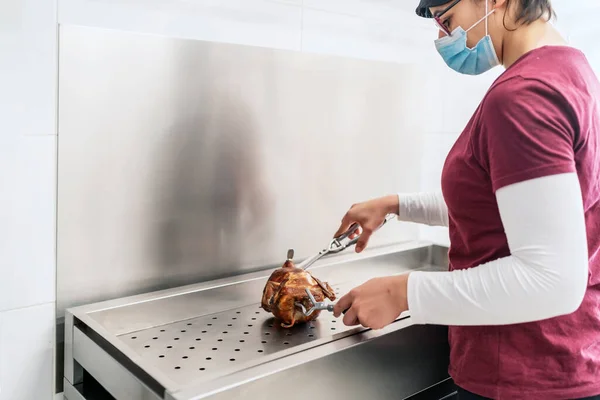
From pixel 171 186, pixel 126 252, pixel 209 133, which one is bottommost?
pixel 126 252

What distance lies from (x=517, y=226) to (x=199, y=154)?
2.27 feet

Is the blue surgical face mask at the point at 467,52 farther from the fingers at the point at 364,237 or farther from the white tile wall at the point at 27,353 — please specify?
the white tile wall at the point at 27,353

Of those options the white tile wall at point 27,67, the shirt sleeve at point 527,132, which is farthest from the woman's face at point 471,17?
the white tile wall at point 27,67

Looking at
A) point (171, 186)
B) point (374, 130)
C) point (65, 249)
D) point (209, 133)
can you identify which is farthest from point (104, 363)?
point (374, 130)

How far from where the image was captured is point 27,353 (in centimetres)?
97

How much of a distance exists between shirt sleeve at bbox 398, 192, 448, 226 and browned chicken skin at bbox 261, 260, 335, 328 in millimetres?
262

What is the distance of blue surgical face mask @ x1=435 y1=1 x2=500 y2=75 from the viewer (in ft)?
2.78

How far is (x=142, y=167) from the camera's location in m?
1.07

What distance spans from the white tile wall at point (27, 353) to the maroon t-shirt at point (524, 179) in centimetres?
72

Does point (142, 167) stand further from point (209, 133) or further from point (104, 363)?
point (104, 363)

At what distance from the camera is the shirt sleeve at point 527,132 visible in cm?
64

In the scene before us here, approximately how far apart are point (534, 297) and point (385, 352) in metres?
0.30

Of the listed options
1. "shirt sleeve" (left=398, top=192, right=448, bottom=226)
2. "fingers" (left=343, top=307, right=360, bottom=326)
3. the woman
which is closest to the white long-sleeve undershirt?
the woman

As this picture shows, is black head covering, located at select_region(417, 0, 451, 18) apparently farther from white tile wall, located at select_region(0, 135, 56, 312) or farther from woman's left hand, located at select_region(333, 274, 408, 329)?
white tile wall, located at select_region(0, 135, 56, 312)
